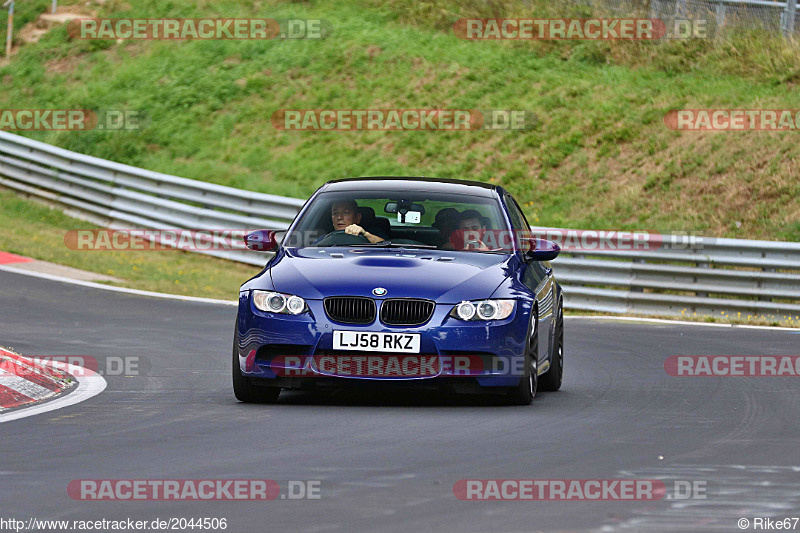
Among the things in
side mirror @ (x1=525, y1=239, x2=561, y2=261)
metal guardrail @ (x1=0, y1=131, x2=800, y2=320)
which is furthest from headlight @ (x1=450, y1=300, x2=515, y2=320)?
metal guardrail @ (x1=0, y1=131, x2=800, y2=320)

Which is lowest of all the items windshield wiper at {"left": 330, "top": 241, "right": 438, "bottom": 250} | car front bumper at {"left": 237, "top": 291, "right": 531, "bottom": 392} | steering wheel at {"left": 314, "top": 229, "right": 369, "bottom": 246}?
car front bumper at {"left": 237, "top": 291, "right": 531, "bottom": 392}

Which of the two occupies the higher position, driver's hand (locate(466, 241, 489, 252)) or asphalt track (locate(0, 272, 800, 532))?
driver's hand (locate(466, 241, 489, 252))

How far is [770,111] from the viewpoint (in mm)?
25281

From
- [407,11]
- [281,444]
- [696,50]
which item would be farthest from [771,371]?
[407,11]

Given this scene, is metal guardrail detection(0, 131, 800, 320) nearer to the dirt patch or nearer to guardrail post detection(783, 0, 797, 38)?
guardrail post detection(783, 0, 797, 38)

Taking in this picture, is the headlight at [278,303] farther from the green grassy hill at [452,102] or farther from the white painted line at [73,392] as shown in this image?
the green grassy hill at [452,102]

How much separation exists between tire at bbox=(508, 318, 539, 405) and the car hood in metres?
0.49

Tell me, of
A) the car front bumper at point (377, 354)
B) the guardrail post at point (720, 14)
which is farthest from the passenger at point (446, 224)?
the guardrail post at point (720, 14)

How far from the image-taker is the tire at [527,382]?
32.3 feet

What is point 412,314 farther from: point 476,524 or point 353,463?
point 476,524

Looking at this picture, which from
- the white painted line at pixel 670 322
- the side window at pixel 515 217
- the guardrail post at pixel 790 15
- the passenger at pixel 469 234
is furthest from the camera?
the guardrail post at pixel 790 15

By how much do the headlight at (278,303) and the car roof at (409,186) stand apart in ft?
5.46

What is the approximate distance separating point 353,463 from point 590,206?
57.2ft

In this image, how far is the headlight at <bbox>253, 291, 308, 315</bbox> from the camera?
9633 mm
